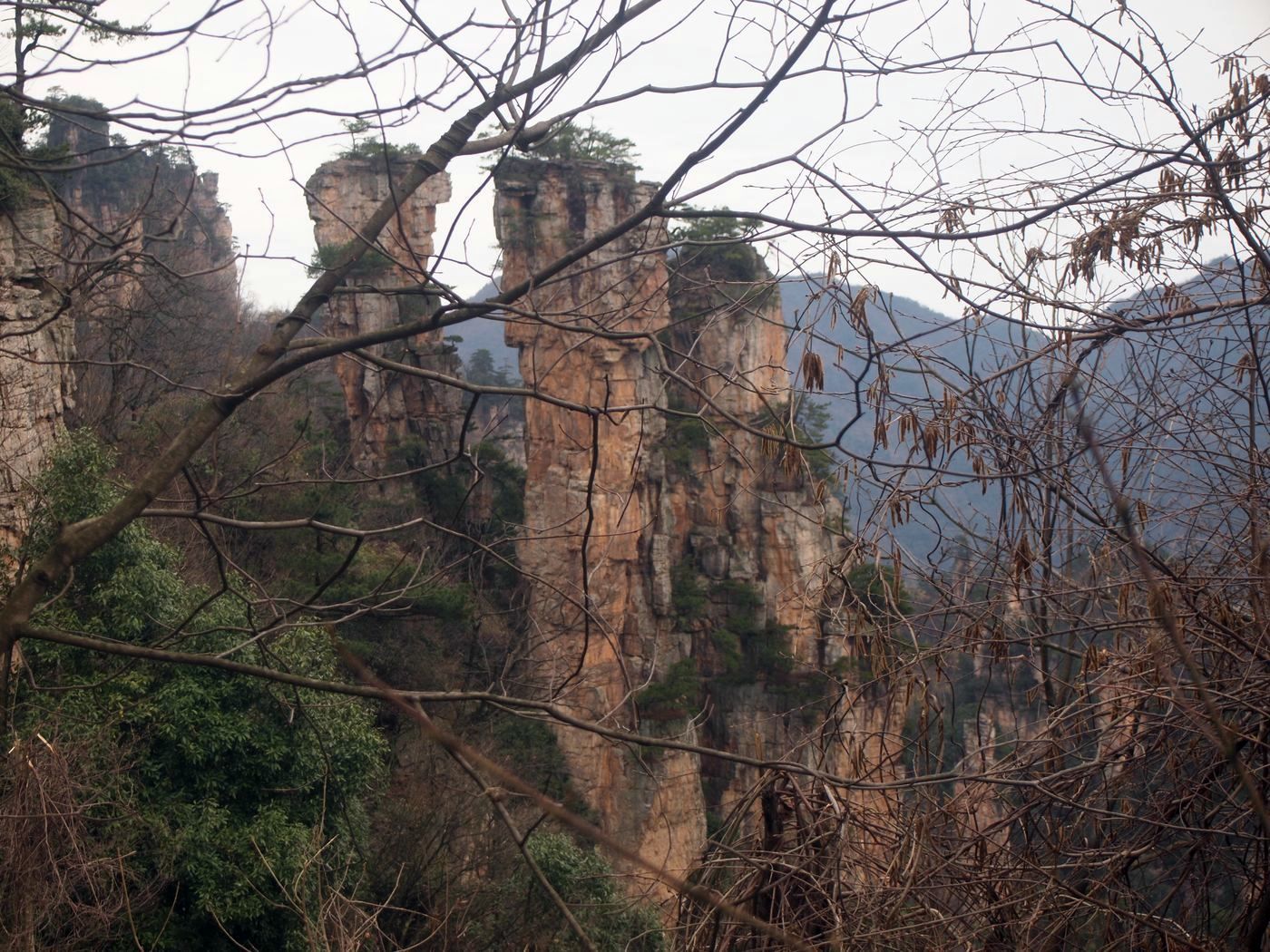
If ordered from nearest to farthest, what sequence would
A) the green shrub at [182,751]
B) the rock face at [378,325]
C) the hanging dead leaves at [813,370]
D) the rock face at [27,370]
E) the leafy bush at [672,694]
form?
the hanging dead leaves at [813,370]
the green shrub at [182,751]
the rock face at [27,370]
the leafy bush at [672,694]
the rock face at [378,325]

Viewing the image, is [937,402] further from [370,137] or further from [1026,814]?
[370,137]

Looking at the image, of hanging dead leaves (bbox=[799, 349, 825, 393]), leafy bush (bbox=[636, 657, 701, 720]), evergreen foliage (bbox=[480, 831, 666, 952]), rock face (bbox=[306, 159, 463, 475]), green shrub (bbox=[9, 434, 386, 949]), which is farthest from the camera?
rock face (bbox=[306, 159, 463, 475])

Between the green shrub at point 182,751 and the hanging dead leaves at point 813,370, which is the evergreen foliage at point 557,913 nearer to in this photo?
the green shrub at point 182,751

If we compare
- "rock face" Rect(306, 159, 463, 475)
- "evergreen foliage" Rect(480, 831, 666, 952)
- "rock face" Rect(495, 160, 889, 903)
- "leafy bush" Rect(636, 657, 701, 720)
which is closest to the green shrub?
"evergreen foliage" Rect(480, 831, 666, 952)

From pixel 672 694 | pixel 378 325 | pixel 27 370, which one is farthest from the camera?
pixel 378 325

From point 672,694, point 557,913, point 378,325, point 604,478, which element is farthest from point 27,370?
point 378,325

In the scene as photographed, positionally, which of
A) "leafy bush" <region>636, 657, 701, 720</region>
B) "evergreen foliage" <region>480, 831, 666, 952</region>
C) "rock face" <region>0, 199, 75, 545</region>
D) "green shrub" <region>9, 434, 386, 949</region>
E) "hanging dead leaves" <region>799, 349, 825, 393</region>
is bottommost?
"evergreen foliage" <region>480, 831, 666, 952</region>

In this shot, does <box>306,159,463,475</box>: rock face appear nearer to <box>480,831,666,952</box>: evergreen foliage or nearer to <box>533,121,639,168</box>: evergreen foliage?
<box>533,121,639,168</box>: evergreen foliage

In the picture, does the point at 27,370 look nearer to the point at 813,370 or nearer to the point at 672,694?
the point at 813,370

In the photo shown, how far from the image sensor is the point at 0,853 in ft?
17.8

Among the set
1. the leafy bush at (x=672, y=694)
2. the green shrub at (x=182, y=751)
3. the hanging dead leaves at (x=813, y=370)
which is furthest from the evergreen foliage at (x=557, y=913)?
the hanging dead leaves at (x=813, y=370)

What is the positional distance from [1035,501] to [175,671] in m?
7.65

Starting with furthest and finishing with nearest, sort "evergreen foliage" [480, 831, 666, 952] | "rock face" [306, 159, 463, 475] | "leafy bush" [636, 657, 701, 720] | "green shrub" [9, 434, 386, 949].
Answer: "rock face" [306, 159, 463, 475] < "leafy bush" [636, 657, 701, 720] < "evergreen foliage" [480, 831, 666, 952] < "green shrub" [9, 434, 386, 949]

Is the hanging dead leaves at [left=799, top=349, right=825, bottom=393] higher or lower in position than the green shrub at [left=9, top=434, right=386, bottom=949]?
higher
